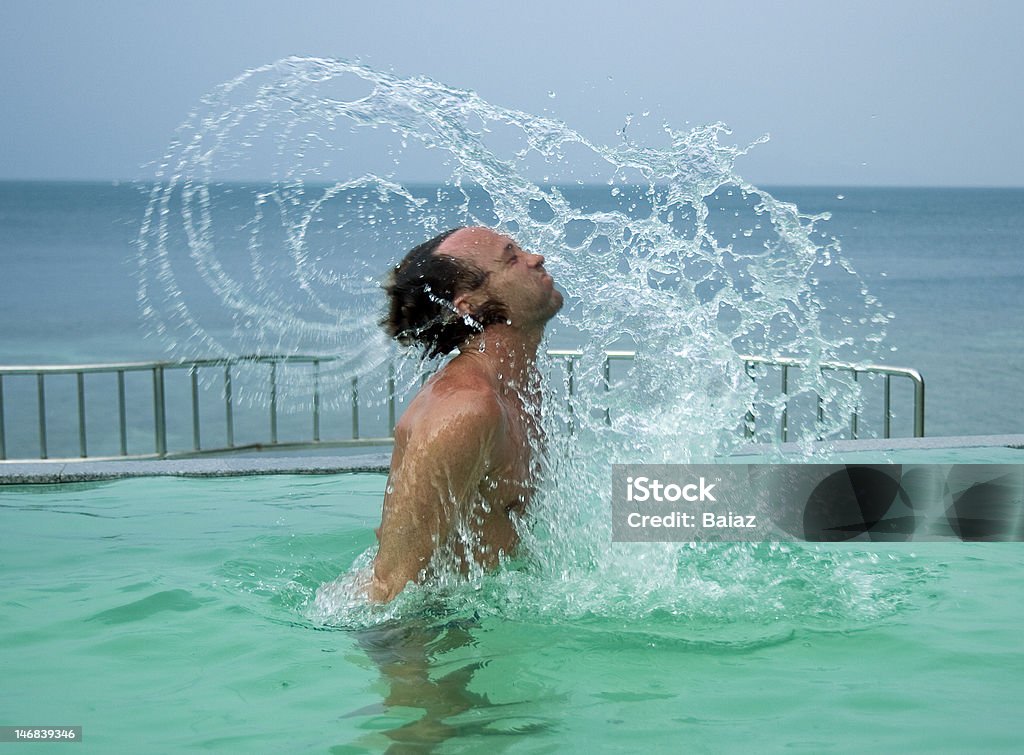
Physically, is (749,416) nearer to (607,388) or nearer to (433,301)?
(607,388)

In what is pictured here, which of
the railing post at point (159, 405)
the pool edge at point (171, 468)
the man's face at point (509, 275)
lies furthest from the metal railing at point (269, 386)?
the man's face at point (509, 275)

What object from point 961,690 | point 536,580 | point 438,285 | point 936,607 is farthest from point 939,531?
point 438,285

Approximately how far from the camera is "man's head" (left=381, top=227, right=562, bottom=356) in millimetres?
3684

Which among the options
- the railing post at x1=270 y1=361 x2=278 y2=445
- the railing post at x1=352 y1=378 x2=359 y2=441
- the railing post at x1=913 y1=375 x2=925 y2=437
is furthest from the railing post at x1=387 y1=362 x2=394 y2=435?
the railing post at x1=913 y1=375 x2=925 y2=437

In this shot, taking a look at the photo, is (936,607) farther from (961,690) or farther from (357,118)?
(357,118)

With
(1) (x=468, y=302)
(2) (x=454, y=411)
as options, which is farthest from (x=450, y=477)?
(1) (x=468, y=302)

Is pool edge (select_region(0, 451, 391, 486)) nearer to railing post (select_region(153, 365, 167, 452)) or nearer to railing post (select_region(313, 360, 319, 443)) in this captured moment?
railing post (select_region(153, 365, 167, 452))

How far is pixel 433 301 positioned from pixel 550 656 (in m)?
1.17

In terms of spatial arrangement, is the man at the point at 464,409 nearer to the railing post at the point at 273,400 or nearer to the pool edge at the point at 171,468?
the pool edge at the point at 171,468

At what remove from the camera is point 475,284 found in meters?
3.69

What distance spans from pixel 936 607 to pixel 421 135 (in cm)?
255

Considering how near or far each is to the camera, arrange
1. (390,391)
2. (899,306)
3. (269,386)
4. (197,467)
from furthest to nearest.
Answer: (899,306), (390,391), (269,386), (197,467)

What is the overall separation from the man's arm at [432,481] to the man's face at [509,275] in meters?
0.38

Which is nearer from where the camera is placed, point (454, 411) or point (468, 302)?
point (454, 411)
